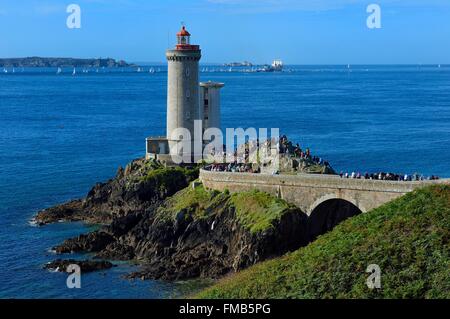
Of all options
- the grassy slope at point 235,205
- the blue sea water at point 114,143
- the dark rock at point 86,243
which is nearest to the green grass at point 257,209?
the grassy slope at point 235,205

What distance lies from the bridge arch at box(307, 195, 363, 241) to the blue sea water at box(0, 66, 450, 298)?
9582 millimetres

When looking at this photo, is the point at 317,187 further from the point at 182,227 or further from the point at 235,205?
the point at 182,227

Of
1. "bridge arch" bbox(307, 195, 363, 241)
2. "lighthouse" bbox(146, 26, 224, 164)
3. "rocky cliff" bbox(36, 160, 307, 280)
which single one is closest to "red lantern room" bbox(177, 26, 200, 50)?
"lighthouse" bbox(146, 26, 224, 164)

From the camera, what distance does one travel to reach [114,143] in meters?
97.9

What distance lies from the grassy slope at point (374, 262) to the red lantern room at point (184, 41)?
27.1 m

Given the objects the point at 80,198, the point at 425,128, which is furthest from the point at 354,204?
the point at 425,128

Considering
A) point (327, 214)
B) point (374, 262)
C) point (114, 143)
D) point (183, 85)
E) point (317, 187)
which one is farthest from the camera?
point (114, 143)

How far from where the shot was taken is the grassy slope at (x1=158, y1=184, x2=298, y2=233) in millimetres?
46219

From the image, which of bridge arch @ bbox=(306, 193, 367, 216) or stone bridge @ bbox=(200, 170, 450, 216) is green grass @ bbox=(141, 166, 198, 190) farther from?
bridge arch @ bbox=(306, 193, 367, 216)

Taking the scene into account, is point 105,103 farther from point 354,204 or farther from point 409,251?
point 409,251

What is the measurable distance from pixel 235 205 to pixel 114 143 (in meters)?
51.2

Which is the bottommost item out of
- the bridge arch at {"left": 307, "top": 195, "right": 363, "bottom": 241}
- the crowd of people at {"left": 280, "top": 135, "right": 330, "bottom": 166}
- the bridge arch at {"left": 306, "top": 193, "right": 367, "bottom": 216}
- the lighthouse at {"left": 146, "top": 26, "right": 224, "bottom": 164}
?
the bridge arch at {"left": 307, "top": 195, "right": 363, "bottom": 241}

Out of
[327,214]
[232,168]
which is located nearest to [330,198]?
[327,214]
